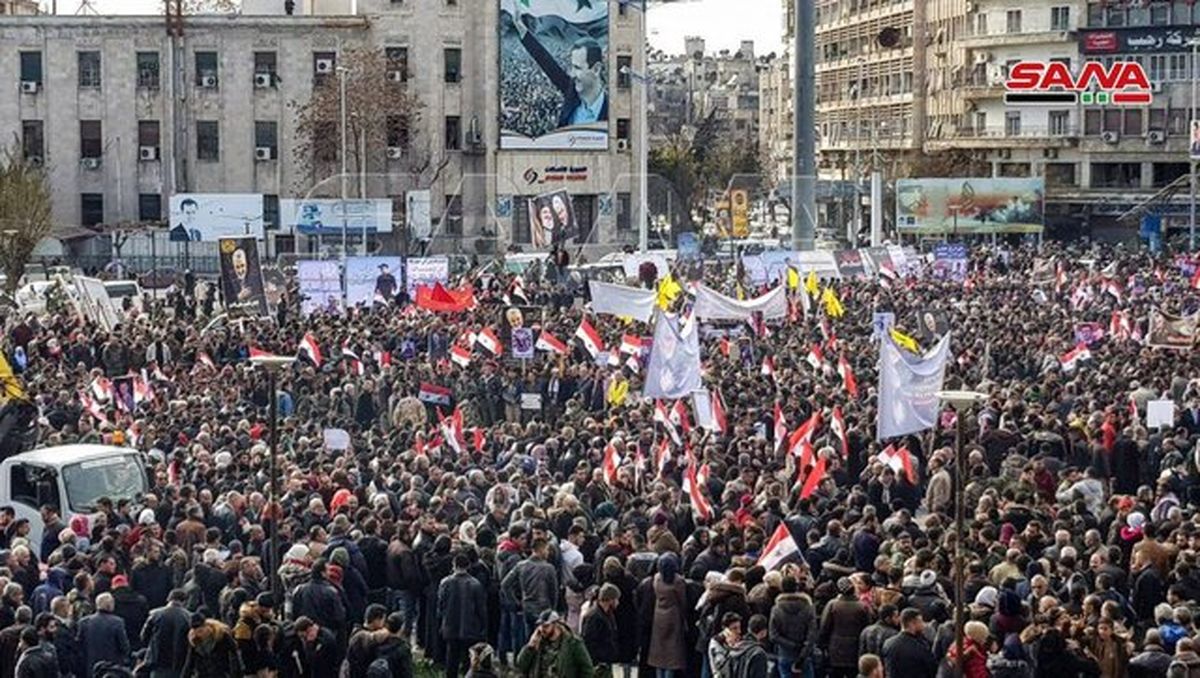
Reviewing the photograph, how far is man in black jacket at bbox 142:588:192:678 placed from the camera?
16.2 metres

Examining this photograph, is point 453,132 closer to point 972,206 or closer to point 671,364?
point 972,206

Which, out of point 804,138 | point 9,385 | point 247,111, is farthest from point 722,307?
point 247,111

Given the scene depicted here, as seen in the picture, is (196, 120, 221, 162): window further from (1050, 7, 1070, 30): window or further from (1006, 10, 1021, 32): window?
(1050, 7, 1070, 30): window

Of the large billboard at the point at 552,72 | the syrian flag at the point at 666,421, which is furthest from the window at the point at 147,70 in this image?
the syrian flag at the point at 666,421

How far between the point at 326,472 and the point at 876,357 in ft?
42.7

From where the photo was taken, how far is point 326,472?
23.4 m

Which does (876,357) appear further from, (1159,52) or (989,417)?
(1159,52)

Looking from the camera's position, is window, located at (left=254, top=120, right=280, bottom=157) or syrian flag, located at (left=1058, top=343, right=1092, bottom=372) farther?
window, located at (left=254, top=120, right=280, bottom=157)

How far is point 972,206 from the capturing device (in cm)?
8175

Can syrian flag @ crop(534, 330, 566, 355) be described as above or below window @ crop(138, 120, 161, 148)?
below

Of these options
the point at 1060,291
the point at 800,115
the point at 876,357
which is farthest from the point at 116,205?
the point at 876,357

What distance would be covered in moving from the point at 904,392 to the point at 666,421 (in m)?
3.58

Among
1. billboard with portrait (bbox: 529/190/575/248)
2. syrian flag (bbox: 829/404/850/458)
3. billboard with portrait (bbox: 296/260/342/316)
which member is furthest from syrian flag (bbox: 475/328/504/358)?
billboard with portrait (bbox: 529/190/575/248)

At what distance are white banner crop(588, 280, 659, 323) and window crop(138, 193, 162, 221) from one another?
47.0m
